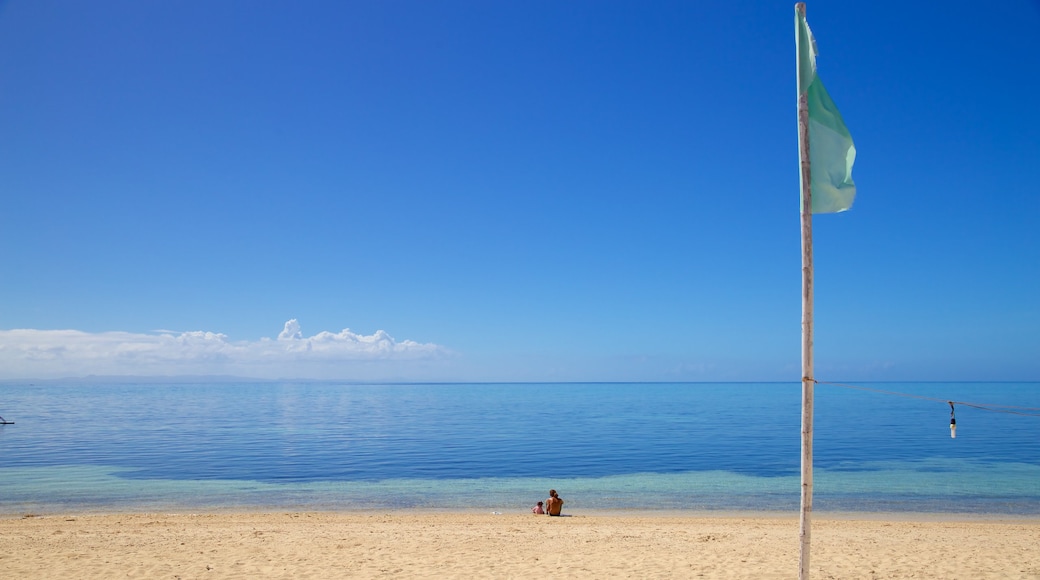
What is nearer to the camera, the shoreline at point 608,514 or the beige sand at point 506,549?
the beige sand at point 506,549

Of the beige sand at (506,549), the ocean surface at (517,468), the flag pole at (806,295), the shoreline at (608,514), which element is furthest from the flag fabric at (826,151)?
the shoreline at (608,514)

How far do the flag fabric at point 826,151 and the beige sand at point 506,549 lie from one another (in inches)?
334

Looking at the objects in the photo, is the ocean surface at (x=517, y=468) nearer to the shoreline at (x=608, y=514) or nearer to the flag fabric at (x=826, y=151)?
the shoreline at (x=608, y=514)

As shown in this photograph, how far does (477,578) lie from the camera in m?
12.7

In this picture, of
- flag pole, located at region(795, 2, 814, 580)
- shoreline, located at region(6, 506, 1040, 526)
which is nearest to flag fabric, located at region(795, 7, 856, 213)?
flag pole, located at region(795, 2, 814, 580)

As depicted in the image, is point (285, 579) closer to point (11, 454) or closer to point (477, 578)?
point (477, 578)


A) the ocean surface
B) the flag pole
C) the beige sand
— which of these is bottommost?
the ocean surface

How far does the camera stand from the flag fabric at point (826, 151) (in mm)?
7379

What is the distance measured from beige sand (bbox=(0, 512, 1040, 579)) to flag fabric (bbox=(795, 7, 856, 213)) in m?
8.49

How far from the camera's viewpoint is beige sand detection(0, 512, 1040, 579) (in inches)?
519

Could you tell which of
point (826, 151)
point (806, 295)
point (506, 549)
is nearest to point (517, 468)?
point (506, 549)

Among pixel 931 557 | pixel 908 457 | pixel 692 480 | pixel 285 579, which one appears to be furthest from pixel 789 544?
pixel 908 457

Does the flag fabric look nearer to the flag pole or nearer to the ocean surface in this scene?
the flag pole

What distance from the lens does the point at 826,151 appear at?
24.4 feet
